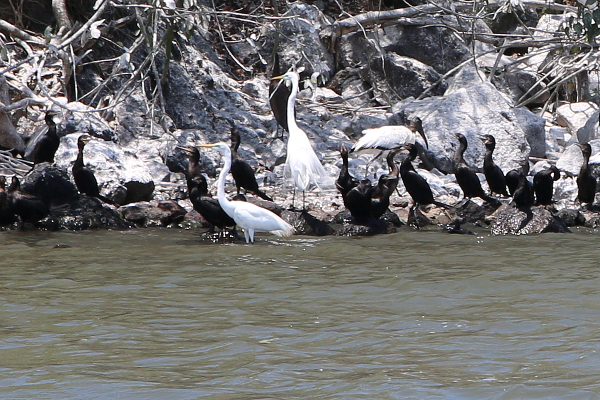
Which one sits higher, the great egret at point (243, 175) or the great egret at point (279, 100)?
the great egret at point (279, 100)

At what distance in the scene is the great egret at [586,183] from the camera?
1067 cm

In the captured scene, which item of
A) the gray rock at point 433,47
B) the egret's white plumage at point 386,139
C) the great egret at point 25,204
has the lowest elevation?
the great egret at point 25,204

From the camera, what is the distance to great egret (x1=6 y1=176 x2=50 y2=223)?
29.9 ft

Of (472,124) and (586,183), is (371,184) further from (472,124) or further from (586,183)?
(472,124)

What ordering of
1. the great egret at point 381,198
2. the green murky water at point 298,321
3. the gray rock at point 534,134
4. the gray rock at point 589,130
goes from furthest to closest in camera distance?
1. the gray rock at point 589,130
2. the gray rock at point 534,134
3. the great egret at point 381,198
4. the green murky water at point 298,321

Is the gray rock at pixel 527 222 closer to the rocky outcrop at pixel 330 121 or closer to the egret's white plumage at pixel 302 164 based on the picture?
the rocky outcrop at pixel 330 121

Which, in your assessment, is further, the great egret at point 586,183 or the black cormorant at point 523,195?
the great egret at point 586,183

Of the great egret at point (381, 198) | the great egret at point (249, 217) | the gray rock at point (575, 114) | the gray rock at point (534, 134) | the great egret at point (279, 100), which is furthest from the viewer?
the gray rock at point (575, 114)

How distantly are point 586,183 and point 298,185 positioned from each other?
385 centimetres

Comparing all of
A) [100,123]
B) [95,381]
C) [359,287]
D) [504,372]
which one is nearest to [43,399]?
[95,381]

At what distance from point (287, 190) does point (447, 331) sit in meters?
6.69

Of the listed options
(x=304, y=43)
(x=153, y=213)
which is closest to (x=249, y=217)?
(x=153, y=213)

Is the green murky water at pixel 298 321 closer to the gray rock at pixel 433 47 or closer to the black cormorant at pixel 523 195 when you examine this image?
the black cormorant at pixel 523 195

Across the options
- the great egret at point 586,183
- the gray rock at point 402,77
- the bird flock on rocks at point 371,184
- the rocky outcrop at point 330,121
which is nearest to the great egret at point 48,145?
the rocky outcrop at point 330,121
